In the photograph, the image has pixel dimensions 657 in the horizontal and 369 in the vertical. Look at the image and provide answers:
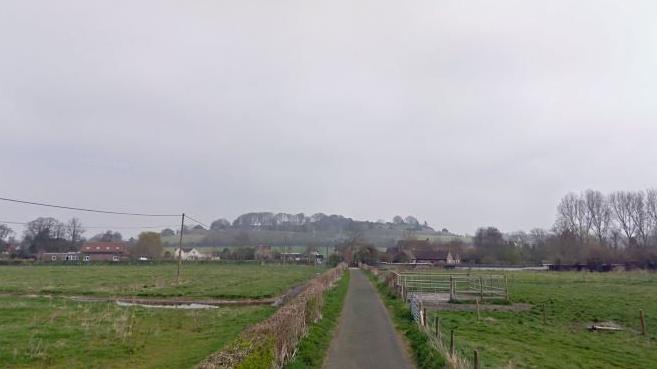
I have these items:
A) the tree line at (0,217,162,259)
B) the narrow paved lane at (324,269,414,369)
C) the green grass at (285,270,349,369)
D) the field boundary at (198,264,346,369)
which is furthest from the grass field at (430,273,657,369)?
the tree line at (0,217,162,259)

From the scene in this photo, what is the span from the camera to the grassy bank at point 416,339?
11.2m

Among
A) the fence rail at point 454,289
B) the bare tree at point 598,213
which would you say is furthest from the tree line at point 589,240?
the fence rail at point 454,289

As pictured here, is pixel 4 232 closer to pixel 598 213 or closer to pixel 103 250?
pixel 103 250

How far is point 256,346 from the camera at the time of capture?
26.6ft

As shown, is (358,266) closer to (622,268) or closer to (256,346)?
(622,268)

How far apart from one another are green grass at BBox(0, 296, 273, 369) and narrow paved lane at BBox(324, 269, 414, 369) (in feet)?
12.3

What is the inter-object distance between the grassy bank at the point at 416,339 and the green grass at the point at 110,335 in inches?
234

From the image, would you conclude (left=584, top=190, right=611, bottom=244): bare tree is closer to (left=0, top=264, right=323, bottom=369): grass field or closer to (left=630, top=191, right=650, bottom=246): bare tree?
(left=630, top=191, right=650, bottom=246): bare tree

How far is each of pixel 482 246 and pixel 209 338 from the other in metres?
106

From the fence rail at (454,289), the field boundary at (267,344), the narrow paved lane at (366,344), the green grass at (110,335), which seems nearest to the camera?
the field boundary at (267,344)

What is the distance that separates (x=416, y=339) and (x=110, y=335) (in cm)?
1033

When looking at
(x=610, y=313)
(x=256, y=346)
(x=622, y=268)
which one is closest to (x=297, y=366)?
(x=256, y=346)

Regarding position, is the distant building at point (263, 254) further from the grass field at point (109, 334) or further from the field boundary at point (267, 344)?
the field boundary at point (267, 344)

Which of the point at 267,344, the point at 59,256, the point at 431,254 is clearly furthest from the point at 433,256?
the point at 267,344
